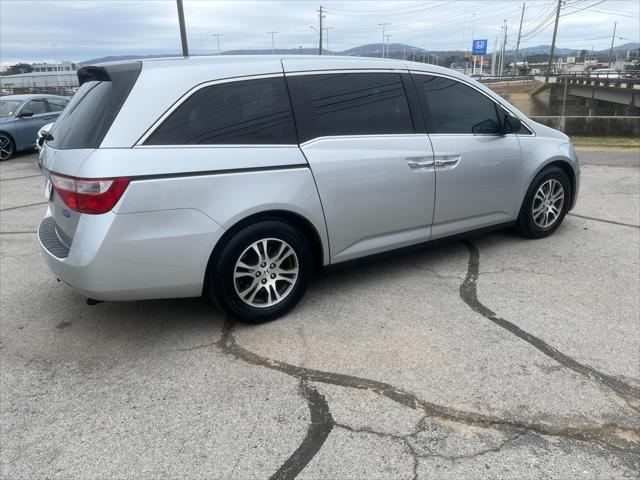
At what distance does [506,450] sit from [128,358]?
2266mm

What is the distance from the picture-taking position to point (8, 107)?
1287 cm

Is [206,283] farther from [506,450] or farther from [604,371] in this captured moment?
[604,371]

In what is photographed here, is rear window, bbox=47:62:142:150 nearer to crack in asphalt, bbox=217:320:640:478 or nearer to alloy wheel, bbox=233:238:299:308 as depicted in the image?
alloy wheel, bbox=233:238:299:308

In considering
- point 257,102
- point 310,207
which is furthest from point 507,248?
point 257,102

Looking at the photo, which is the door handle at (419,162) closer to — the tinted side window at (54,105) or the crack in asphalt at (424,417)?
the crack in asphalt at (424,417)

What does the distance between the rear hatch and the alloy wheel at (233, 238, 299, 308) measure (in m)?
1.06

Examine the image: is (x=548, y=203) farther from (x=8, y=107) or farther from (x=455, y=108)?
(x=8, y=107)

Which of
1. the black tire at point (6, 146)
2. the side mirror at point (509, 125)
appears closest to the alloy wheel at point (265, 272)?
the side mirror at point (509, 125)

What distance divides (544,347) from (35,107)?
13.8 meters

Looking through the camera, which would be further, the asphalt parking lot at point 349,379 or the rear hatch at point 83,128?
the rear hatch at point 83,128

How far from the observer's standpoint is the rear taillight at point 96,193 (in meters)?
2.91

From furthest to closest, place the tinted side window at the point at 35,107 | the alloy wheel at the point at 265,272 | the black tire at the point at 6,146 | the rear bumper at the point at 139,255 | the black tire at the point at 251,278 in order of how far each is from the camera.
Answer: the tinted side window at the point at 35,107, the black tire at the point at 6,146, the alloy wheel at the point at 265,272, the black tire at the point at 251,278, the rear bumper at the point at 139,255

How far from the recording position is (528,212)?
5109 mm

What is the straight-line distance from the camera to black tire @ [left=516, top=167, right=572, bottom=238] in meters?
5.04
